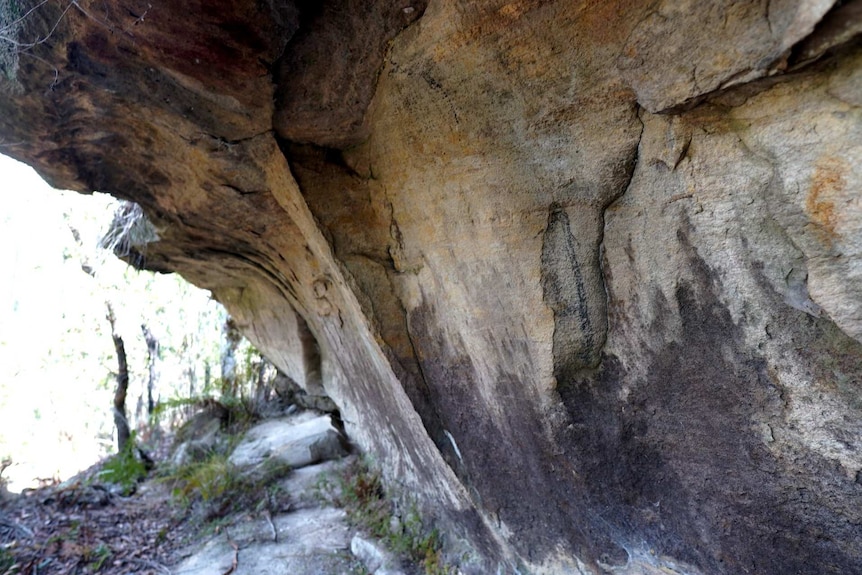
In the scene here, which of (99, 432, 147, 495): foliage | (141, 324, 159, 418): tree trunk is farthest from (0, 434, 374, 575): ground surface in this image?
(141, 324, 159, 418): tree trunk

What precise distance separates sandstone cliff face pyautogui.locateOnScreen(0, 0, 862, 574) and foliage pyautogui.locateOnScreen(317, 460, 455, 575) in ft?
1.69

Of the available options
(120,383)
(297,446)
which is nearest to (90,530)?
(297,446)

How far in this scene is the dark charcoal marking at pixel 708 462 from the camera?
1.94m

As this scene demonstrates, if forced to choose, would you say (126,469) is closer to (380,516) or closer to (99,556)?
(99,556)

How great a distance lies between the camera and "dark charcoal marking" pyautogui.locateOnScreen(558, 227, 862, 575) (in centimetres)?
194

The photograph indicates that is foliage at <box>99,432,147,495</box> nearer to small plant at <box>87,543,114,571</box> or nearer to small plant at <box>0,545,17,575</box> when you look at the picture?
small plant at <box>87,543,114,571</box>

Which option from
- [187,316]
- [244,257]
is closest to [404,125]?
[244,257]

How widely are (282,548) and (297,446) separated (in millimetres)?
1593

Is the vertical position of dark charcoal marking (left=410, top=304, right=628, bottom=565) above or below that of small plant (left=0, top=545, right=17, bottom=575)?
above

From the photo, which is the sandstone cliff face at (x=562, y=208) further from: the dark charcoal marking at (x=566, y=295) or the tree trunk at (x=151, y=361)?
the tree trunk at (x=151, y=361)

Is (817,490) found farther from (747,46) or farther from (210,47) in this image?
(210,47)

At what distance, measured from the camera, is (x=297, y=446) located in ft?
20.4

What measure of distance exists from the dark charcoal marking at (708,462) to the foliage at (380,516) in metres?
1.80

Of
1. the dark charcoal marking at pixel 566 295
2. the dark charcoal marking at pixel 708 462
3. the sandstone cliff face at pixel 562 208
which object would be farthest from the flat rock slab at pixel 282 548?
the dark charcoal marking at pixel 566 295
